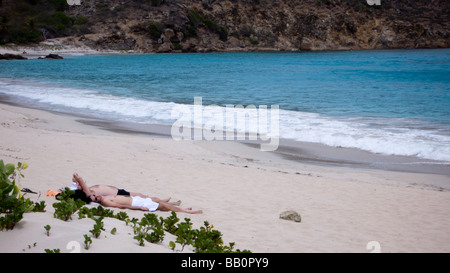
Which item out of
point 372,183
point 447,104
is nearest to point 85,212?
point 372,183

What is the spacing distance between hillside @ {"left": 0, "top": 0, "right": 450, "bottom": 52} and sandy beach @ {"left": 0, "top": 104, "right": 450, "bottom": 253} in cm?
7639

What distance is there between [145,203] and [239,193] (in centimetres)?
181

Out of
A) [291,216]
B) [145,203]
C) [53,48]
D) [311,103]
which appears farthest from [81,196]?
[53,48]

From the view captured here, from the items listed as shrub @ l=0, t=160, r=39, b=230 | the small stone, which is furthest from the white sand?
shrub @ l=0, t=160, r=39, b=230

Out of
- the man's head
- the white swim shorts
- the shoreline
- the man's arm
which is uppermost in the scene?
the man's arm

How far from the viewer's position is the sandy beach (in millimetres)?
4715

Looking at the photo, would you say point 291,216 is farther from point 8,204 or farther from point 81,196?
point 8,204

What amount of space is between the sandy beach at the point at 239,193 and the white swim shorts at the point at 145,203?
4.5 inches

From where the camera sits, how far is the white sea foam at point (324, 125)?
1109 cm

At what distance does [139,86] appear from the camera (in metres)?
28.0

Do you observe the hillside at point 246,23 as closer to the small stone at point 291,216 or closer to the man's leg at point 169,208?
the man's leg at point 169,208

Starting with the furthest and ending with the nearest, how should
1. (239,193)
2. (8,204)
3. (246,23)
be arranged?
1. (246,23)
2. (239,193)
3. (8,204)

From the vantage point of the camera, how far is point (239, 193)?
7359 millimetres

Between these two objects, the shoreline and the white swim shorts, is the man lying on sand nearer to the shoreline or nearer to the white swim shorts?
the white swim shorts
